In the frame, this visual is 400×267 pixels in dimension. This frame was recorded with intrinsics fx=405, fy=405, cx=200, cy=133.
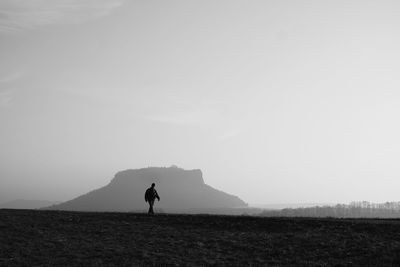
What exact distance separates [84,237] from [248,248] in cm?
932

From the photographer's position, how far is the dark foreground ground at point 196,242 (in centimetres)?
1836

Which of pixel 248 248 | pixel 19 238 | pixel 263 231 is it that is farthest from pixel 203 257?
pixel 19 238

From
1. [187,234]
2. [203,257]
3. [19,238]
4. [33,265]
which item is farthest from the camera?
[187,234]

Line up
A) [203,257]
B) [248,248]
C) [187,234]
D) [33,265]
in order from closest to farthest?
1. [33,265]
2. [203,257]
3. [248,248]
4. [187,234]

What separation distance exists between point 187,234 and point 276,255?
632 centimetres

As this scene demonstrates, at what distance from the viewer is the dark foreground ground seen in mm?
18359

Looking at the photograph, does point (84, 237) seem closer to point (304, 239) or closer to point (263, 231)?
point (263, 231)

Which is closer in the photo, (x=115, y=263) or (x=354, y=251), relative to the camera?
(x=115, y=263)

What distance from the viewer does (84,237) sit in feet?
75.4

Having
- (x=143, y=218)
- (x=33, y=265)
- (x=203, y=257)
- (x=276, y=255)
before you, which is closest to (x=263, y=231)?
(x=276, y=255)

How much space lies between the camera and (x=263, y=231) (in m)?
25.0

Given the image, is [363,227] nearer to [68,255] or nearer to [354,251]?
[354,251]

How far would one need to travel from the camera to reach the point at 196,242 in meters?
21.9

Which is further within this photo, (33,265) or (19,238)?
(19,238)
